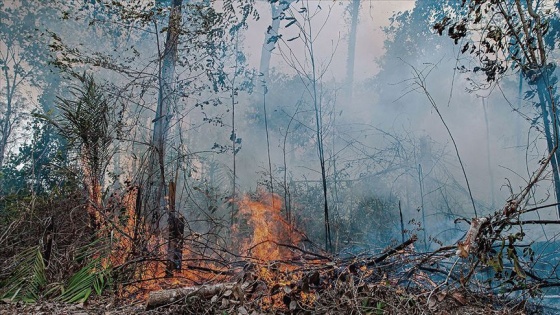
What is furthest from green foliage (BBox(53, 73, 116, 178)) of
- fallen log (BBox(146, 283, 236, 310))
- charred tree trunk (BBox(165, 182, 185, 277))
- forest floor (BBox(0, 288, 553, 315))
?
fallen log (BBox(146, 283, 236, 310))

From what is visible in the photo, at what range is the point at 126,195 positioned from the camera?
5.24 m

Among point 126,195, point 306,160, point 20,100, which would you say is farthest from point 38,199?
point 20,100

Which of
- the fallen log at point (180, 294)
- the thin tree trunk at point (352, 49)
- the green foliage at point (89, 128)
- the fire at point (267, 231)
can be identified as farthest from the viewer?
the thin tree trunk at point (352, 49)

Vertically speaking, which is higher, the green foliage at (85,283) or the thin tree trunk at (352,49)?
the thin tree trunk at (352,49)

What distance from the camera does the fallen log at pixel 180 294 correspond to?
3104mm

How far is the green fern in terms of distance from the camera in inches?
145

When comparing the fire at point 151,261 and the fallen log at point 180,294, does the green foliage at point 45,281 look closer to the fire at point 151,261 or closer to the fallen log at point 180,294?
the fire at point 151,261

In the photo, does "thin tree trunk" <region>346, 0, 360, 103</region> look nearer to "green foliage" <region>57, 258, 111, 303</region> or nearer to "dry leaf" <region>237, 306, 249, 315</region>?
"green foliage" <region>57, 258, 111, 303</region>

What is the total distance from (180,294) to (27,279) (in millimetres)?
1861

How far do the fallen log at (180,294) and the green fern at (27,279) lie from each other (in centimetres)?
144

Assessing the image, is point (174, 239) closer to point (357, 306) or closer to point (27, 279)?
point (27, 279)

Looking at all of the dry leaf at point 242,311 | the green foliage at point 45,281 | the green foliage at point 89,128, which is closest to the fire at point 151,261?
the green foliage at point 45,281

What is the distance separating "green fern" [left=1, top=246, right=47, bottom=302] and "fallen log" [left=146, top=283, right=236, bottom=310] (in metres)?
1.44

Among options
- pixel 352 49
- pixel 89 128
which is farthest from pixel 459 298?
pixel 352 49
